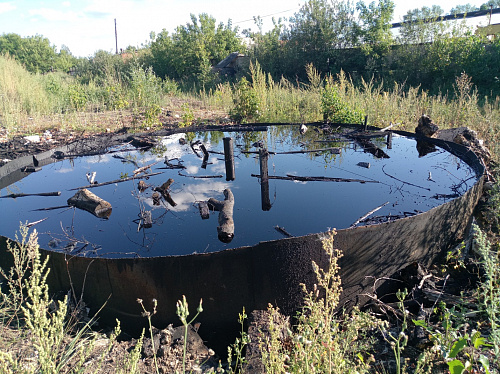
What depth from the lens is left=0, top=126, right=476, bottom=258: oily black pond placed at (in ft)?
10.7

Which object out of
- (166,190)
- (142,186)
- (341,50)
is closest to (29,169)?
(142,186)

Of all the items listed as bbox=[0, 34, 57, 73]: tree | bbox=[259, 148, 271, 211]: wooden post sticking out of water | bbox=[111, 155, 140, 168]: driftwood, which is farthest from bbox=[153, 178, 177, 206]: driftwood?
bbox=[0, 34, 57, 73]: tree

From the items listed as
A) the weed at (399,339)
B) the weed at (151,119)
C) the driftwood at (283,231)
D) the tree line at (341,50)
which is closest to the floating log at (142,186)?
the driftwood at (283,231)

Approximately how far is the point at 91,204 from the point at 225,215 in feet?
5.13

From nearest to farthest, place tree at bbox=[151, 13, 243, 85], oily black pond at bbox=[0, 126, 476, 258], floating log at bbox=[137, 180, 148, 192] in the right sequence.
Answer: oily black pond at bbox=[0, 126, 476, 258] < floating log at bbox=[137, 180, 148, 192] < tree at bbox=[151, 13, 243, 85]

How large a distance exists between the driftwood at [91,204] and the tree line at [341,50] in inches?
313

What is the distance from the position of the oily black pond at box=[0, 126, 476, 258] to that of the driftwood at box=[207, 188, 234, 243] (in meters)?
0.08

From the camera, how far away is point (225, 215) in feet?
11.0

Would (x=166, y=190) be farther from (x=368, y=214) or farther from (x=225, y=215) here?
(x=368, y=214)

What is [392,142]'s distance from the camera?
6070 mm

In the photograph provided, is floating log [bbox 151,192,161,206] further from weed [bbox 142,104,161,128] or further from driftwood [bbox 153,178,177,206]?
weed [bbox 142,104,161,128]

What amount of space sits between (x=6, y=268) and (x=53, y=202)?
1267 millimetres

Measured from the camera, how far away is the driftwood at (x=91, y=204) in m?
3.79

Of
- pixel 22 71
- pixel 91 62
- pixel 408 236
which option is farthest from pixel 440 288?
pixel 91 62
